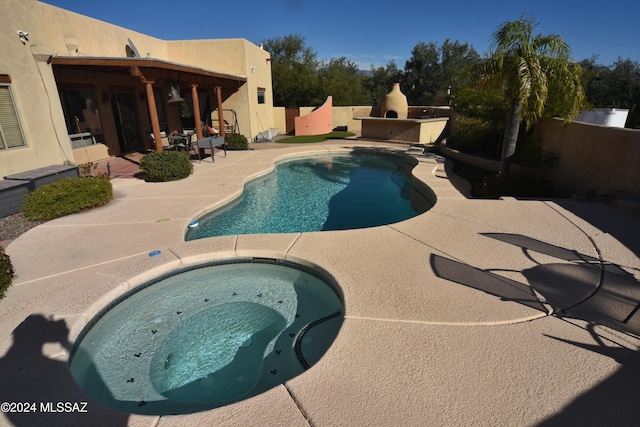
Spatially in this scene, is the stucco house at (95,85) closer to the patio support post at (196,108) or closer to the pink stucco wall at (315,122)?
the patio support post at (196,108)

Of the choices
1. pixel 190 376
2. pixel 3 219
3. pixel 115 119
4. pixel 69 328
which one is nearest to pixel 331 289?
pixel 190 376

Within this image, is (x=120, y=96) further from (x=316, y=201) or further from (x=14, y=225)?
(x=316, y=201)

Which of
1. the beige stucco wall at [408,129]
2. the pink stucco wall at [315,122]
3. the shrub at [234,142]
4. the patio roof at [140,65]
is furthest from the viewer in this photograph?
the pink stucco wall at [315,122]

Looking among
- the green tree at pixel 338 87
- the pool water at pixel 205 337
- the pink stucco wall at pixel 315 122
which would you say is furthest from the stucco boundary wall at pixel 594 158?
the green tree at pixel 338 87

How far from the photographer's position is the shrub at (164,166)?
11188mm

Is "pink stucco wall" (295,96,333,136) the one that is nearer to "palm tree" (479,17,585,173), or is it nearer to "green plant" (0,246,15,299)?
"palm tree" (479,17,585,173)

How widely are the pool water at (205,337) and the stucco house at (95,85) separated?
7.61 m

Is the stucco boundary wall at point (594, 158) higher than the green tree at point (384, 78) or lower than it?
lower

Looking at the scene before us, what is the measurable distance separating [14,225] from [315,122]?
2095 centimetres

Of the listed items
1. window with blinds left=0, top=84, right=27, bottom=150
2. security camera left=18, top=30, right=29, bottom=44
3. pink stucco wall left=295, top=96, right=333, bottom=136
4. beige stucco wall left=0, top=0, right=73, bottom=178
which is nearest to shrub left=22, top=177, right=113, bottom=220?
beige stucco wall left=0, top=0, right=73, bottom=178

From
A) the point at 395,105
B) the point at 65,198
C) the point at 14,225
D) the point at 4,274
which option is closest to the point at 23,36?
the point at 65,198

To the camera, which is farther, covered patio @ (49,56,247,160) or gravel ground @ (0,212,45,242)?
covered patio @ (49,56,247,160)

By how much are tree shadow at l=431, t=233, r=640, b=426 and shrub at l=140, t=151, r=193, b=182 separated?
31.0ft

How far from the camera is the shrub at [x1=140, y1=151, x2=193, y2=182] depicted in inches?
440
